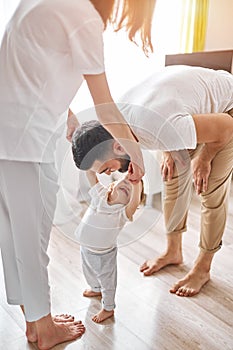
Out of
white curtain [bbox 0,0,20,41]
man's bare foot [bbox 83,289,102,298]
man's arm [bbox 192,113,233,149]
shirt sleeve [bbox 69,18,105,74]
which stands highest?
shirt sleeve [bbox 69,18,105,74]

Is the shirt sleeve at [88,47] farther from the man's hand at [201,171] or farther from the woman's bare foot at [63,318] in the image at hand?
the woman's bare foot at [63,318]

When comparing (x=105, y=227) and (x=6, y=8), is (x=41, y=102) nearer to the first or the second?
(x=105, y=227)

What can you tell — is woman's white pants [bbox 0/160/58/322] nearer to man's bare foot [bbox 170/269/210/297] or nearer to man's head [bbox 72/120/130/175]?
man's head [bbox 72/120/130/175]

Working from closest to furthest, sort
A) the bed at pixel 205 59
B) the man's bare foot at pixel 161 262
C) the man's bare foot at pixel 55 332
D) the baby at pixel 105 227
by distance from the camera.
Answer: the baby at pixel 105 227 → the man's bare foot at pixel 55 332 → the man's bare foot at pixel 161 262 → the bed at pixel 205 59

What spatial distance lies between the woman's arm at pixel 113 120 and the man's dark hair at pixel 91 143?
26mm

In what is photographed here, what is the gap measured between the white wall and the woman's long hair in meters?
1.85

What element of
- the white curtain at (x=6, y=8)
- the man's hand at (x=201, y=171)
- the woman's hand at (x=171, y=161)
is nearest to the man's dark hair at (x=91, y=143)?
the woman's hand at (x=171, y=161)

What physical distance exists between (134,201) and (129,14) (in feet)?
1.59

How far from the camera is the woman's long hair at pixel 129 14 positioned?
116 cm

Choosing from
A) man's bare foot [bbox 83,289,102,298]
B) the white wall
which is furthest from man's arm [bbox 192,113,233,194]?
the white wall

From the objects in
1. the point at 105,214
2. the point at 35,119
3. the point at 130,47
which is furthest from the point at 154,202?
the point at 130,47

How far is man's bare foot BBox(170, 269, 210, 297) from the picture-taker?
1792 millimetres

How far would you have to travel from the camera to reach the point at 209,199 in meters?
1.77

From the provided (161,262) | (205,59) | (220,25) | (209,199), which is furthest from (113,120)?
(220,25)
